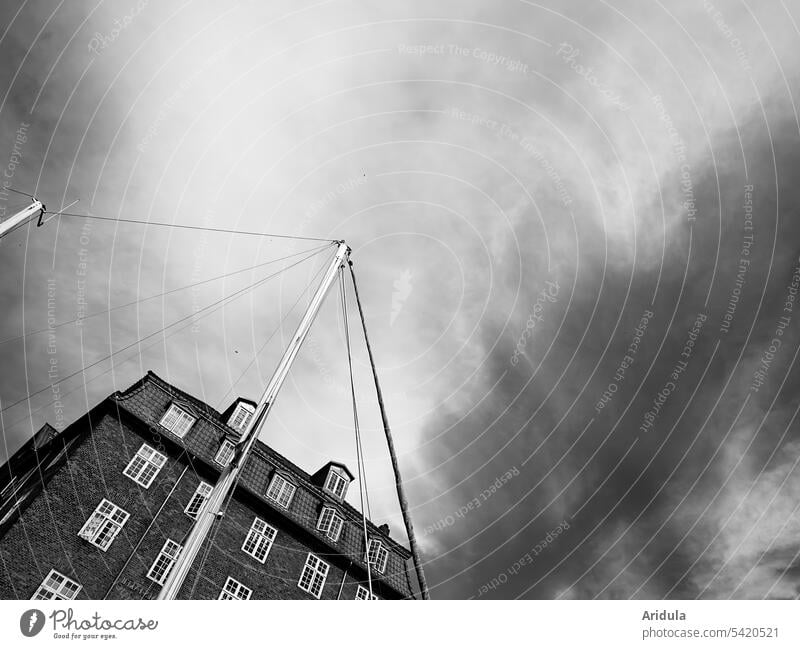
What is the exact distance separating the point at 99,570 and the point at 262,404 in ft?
70.1

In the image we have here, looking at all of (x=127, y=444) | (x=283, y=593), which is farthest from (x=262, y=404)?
(x=283, y=593)

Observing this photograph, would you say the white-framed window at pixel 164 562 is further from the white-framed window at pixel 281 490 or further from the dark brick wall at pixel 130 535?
the white-framed window at pixel 281 490

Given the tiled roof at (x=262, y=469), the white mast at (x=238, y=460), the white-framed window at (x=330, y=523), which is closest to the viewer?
the white mast at (x=238, y=460)

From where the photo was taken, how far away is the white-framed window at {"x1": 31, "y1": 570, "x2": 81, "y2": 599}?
2522 centimetres

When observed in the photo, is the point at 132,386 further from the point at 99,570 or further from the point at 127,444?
the point at 99,570

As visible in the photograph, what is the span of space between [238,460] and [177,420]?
25.7 m

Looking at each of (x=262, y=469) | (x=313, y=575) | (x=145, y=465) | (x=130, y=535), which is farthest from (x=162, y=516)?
(x=313, y=575)

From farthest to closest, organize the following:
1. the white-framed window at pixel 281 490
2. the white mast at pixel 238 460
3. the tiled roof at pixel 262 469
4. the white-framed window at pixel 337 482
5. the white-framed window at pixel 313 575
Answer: the white-framed window at pixel 337 482, the white-framed window at pixel 281 490, the white-framed window at pixel 313 575, the tiled roof at pixel 262 469, the white mast at pixel 238 460

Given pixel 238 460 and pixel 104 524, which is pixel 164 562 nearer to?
pixel 104 524

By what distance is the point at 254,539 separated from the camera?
35.0 metres

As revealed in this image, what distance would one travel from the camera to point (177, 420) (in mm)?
36312

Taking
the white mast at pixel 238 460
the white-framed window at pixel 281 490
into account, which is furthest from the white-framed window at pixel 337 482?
the white mast at pixel 238 460

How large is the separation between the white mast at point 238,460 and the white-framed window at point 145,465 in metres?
18.5

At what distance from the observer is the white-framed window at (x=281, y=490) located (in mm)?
38031
